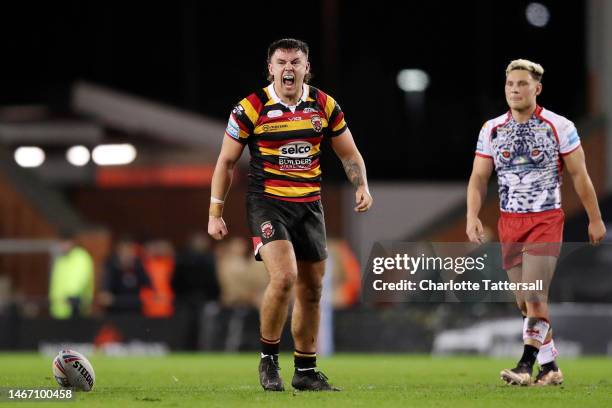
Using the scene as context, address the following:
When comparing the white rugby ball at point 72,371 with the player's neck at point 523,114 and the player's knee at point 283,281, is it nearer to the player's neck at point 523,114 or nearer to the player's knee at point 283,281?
the player's knee at point 283,281

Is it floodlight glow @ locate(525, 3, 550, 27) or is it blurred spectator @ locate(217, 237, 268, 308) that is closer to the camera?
blurred spectator @ locate(217, 237, 268, 308)

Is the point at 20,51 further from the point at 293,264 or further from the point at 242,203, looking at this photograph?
the point at 293,264

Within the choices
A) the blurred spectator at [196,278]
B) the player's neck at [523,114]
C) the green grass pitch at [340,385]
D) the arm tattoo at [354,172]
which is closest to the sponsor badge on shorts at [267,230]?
the arm tattoo at [354,172]

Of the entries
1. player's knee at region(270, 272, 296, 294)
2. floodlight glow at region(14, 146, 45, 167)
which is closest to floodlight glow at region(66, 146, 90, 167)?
floodlight glow at region(14, 146, 45, 167)

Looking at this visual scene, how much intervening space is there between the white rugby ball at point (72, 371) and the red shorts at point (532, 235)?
301cm

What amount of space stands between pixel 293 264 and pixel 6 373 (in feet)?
12.7

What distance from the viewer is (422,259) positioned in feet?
31.9

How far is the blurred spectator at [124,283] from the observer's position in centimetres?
1923

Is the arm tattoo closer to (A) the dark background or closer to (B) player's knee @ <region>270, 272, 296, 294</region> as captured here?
(B) player's knee @ <region>270, 272, 296, 294</region>

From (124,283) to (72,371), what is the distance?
33.7 feet

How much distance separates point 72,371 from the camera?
29.9 ft

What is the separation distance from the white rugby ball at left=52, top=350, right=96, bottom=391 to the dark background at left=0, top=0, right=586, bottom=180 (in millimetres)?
19946

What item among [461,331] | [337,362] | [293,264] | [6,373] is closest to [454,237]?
[461,331]
